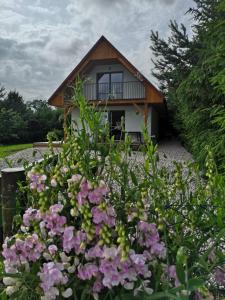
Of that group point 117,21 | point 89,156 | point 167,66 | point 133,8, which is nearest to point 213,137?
point 117,21

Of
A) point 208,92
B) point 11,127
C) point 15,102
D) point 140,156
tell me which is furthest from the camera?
point 15,102

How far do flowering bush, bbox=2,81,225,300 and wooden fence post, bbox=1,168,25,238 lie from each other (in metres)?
0.21

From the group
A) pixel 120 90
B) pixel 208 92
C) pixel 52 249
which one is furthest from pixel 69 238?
pixel 120 90

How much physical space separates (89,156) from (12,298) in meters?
0.52

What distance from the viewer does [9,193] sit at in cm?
131

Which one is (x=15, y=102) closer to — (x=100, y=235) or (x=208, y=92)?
(x=208, y=92)

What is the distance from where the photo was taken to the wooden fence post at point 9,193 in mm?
1254

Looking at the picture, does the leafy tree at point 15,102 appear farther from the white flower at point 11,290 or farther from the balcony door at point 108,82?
the white flower at point 11,290

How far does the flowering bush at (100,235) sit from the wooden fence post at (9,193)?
213mm

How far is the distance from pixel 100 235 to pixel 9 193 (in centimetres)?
64

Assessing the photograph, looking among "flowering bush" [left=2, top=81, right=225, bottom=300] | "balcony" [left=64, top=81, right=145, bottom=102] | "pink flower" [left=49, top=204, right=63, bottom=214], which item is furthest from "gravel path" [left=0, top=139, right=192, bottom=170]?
"balcony" [left=64, top=81, right=145, bottom=102]

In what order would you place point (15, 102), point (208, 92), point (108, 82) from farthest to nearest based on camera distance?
1. point (15, 102)
2. point (108, 82)
3. point (208, 92)

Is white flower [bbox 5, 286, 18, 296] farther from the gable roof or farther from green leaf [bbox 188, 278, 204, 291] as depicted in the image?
the gable roof

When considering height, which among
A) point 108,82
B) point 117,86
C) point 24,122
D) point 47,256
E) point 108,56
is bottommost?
point 47,256
